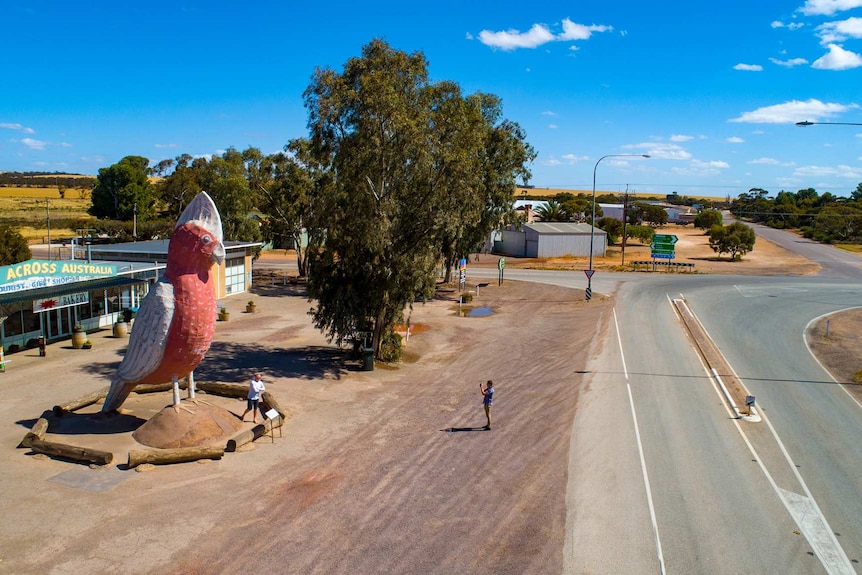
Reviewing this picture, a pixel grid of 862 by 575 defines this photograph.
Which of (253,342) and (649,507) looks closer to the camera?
(649,507)

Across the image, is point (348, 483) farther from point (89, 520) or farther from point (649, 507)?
point (649, 507)

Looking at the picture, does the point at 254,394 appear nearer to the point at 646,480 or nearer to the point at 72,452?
the point at 72,452

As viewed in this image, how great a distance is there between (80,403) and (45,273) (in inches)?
427

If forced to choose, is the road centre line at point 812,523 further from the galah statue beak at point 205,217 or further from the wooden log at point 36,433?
the wooden log at point 36,433

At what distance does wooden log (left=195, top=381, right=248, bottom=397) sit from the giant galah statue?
3861 millimetres

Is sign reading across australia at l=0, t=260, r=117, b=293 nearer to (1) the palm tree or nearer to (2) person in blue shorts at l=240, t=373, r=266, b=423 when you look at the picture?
(2) person in blue shorts at l=240, t=373, r=266, b=423

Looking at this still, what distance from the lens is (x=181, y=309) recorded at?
51.8ft

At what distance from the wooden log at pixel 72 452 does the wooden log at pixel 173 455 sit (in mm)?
596

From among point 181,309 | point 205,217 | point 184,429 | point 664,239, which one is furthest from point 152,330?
point 664,239

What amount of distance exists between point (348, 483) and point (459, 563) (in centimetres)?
397

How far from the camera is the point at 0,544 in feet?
36.6

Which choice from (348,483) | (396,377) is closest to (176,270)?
(348,483)

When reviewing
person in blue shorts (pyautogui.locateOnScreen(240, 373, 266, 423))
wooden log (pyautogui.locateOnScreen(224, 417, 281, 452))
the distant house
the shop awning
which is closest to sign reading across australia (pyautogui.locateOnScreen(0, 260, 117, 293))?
the shop awning

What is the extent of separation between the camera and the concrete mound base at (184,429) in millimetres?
15867
